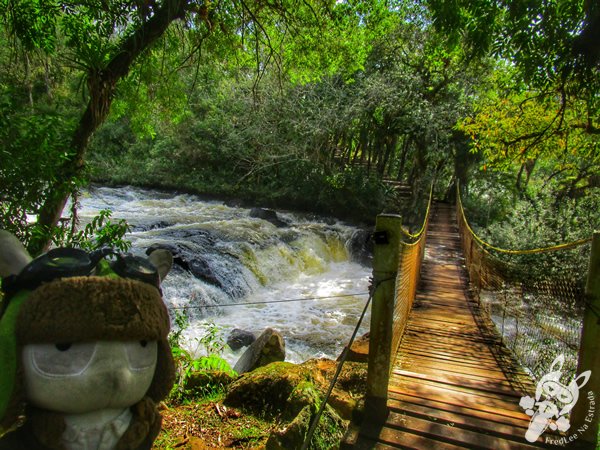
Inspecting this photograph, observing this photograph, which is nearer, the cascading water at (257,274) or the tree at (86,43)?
the tree at (86,43)

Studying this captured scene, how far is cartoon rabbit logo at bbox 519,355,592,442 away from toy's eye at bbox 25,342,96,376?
7.16ft

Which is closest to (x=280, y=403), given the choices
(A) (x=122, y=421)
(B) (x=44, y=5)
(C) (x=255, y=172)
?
(A) (x=122, y=421)

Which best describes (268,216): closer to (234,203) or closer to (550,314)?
(234,203)

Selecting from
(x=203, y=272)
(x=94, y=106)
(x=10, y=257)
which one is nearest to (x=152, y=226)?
(x=203, y=272)

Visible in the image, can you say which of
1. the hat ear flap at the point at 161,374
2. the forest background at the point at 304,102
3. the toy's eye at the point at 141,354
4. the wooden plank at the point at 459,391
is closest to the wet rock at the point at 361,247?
the forest background at the point at 304,102

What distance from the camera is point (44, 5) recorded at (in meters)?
3.20

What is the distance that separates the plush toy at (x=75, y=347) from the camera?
1.14m

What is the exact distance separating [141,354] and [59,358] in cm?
24

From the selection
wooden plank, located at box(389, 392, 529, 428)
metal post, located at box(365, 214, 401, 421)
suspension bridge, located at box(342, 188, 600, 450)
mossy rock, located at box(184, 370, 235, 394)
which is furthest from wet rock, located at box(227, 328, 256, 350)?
metal post, located at box(365, 214, 401, 421)

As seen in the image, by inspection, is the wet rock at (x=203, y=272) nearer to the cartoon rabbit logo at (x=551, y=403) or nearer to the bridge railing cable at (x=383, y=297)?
the bridge railing cable at (x=383, y=297)

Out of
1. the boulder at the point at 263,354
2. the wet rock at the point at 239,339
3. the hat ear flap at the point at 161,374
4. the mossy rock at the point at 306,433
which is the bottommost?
the wet rock at the point at 239,339

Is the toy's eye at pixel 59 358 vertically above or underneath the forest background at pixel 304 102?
underneath

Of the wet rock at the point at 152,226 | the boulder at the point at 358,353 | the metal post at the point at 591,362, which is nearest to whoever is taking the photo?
the metal post at the point at 591,362

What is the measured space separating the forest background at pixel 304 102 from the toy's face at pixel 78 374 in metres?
1.42
